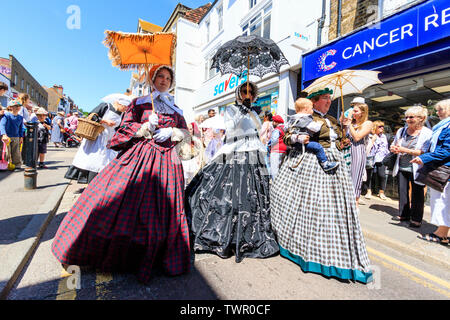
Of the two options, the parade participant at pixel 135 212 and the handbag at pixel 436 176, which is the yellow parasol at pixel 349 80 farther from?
the parade participant at pixel 135 212

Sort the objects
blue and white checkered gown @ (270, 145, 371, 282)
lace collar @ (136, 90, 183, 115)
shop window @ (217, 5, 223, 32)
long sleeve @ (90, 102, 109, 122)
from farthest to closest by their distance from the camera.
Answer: shop window @ (217, 5, 223, 32)
long sleeve @ (90, 102, 109, 122)
lace collar @ (136, 90, 183, 115)
blue and white checkered gown @ (270, 145, 371, 282)

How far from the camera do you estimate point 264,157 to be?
2.67 m

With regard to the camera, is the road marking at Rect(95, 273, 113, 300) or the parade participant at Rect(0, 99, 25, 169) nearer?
the road marking at Rect(95, 273, 113, 300)

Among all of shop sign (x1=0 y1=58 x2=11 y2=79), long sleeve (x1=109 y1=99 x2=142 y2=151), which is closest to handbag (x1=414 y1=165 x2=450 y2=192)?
long sleeve (x1=109 y1=99 x2=142 y2=151)

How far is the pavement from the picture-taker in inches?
80.9

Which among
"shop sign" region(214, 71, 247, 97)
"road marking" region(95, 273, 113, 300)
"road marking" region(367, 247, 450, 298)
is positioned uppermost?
"shop sign" region(214, 71, 247, 97)

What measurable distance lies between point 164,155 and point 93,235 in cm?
91

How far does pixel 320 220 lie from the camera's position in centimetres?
214

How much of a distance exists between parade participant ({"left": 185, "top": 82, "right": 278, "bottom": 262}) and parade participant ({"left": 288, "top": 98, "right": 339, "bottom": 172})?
450mm

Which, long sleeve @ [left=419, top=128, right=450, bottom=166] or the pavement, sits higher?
long sleeve @ [left=419, top=128, right=450, bottom=166]

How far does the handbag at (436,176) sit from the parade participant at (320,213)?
1361 mm

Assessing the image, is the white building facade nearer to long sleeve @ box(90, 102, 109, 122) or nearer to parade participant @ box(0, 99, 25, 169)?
long sleeve @ box(90, 102, 109, 122)

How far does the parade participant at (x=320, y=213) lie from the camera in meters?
2.05

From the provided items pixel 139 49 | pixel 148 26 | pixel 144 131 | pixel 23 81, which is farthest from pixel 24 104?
pixel 23 81
